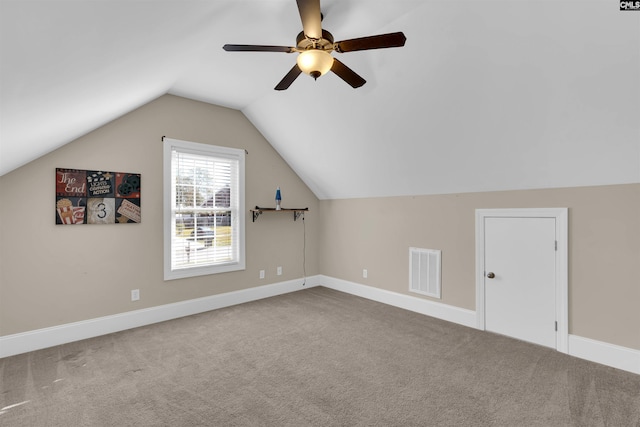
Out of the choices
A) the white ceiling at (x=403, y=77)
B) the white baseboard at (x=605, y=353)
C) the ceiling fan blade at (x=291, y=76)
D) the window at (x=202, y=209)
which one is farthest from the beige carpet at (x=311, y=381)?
the ceiling fan blade at (x=291, y=76)

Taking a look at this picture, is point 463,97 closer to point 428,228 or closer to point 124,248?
point 428,228

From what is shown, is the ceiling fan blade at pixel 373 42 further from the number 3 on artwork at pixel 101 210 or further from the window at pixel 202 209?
the number 3 on artwork at pixel 101 210

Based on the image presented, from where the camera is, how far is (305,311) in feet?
14.1

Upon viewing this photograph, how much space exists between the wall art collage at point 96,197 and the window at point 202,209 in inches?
15.3

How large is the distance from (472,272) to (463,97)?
2039mm

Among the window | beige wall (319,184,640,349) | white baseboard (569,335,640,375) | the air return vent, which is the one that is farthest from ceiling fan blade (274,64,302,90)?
white baseboard (569,335,640,375)

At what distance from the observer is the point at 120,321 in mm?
3646

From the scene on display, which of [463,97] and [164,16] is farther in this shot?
[463,97]

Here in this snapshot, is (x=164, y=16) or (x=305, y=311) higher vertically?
(x=164, y=16)

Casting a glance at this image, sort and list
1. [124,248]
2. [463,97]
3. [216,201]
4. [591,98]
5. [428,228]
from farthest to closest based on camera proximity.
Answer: [216,201]
[428,228]
[124,248]
[463,97]
[591,98]

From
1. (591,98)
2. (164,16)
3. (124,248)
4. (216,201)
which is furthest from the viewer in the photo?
(216,201)

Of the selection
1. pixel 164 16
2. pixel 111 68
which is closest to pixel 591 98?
pixel 164 16

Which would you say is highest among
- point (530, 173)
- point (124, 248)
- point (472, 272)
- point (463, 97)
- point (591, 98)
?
point (463, 97)

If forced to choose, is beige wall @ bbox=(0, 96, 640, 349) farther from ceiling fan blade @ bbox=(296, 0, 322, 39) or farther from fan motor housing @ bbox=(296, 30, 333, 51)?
ceiling fan blade @ bbox=(296, 0, 322, 39)
